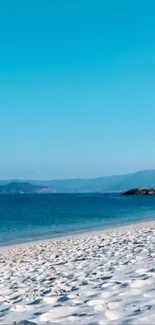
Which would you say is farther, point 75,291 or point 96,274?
point 96,274

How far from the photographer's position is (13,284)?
8.09 m

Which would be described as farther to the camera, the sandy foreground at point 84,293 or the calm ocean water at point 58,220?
the calm ocean water at point 58,220

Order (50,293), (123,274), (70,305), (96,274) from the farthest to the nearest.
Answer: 1. (96,274)
2. (123,274)
3. (50,293)
4. (70,305)

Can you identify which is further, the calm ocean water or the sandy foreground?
the calm ocean water

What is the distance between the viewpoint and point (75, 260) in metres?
10.6

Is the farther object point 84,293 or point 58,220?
point 58,220

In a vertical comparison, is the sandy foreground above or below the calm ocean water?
above

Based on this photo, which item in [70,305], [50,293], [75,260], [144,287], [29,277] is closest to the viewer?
[70,305]

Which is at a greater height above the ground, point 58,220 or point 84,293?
point 84,293

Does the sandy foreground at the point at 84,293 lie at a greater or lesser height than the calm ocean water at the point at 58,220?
greater

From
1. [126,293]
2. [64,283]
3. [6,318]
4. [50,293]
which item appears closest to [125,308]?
[126,293]

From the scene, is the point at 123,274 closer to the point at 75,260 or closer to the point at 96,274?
the point at 96,274

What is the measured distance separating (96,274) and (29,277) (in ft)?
6.12

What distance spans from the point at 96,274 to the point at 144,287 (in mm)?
1956
